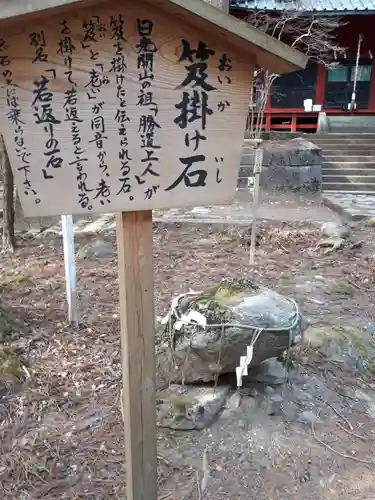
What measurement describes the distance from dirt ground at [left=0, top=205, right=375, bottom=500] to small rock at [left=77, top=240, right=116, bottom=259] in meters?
1.06

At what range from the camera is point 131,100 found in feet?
5.49

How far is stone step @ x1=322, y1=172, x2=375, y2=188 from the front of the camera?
1109cm

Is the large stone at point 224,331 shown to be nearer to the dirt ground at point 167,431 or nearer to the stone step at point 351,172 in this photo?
the dirt ground at point 167,431

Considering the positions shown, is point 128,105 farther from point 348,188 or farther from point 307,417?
point 348,188

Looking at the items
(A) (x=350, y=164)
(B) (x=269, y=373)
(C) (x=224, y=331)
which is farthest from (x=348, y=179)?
(C) (x=224, y=331)

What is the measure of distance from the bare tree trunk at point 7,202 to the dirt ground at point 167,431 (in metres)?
1.31

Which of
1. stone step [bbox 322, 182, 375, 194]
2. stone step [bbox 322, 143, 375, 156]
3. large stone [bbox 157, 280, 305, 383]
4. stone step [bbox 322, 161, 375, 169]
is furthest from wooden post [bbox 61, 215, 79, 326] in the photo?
stone step [bbox 322, 143, 375, 156]

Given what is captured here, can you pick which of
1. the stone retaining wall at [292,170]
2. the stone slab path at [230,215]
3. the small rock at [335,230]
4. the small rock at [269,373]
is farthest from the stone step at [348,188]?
the small rock at [269,373]

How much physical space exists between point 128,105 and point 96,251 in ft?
15.5

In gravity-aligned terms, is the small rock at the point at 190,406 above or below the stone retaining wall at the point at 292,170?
below

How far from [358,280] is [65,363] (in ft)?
11.2

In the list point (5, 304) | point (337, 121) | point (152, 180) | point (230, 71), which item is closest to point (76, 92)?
point (152, 180)

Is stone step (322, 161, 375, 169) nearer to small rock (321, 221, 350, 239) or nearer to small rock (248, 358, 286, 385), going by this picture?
small rock (321, 221, 350, 239)

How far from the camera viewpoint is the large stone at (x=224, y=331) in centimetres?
299
